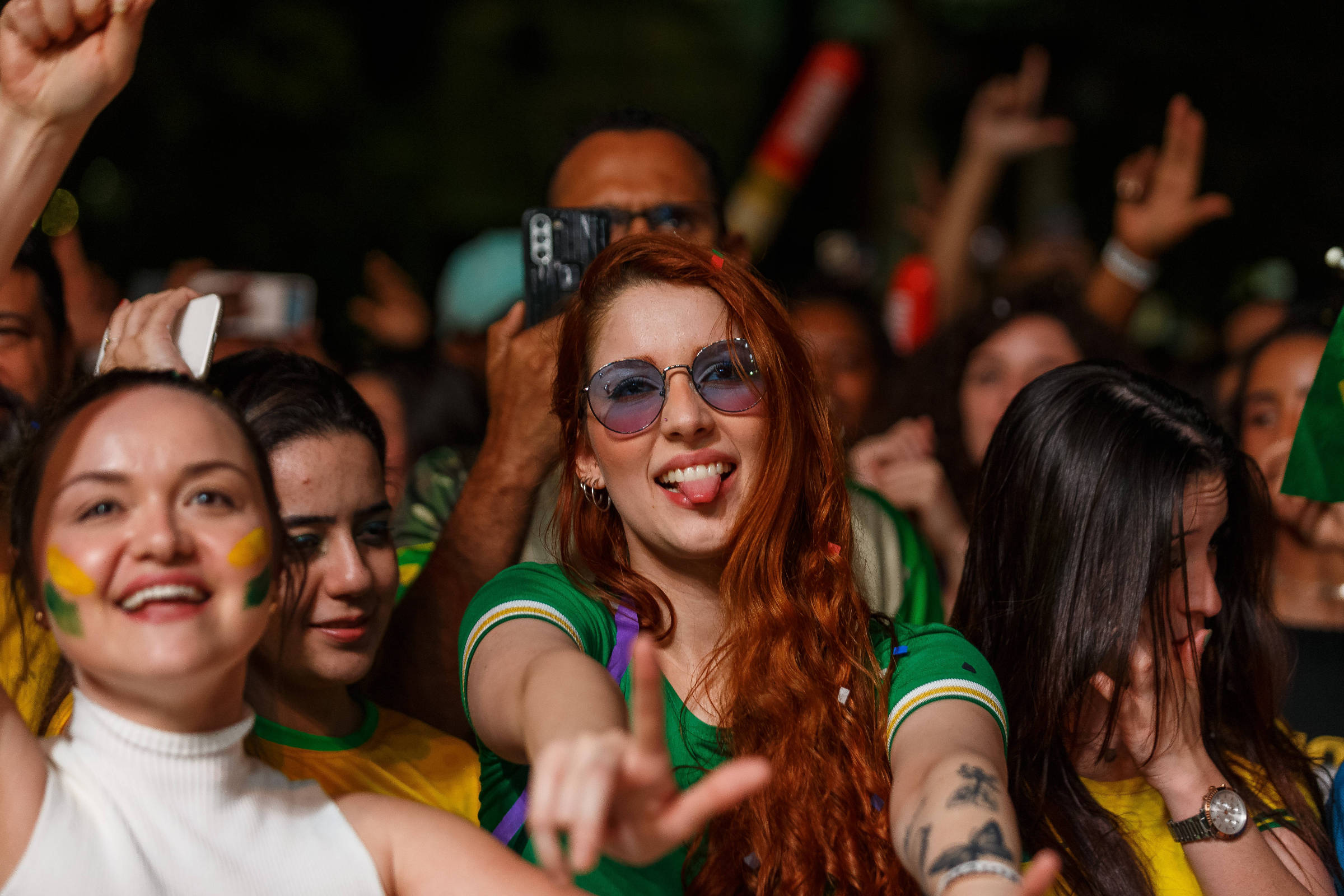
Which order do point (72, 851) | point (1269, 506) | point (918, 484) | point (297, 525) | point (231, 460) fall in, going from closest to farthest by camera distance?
point (72, 851)
point (231, 460)
point (297, 525)
point (1269, 506)
point (918, 484)

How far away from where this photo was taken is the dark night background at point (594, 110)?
8391 mm

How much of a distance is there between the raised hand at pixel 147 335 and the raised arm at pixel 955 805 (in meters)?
1.32

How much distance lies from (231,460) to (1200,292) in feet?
27.0

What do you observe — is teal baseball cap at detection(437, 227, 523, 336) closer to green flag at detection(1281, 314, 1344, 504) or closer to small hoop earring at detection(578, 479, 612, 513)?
small hoop earring at detection(578, 479, 612, 513)

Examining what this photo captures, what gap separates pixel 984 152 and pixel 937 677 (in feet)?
14.4

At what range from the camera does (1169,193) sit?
4.57m

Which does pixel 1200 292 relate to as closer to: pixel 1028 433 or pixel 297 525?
pixel 1028 433

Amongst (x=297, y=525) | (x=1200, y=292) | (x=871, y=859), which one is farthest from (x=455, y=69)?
(x=871, y=859)

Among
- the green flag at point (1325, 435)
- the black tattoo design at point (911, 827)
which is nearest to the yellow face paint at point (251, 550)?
the black tattoo design at point (911, 827)

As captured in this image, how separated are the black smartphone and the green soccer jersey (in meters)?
0.80

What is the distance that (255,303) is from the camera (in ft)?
14.6

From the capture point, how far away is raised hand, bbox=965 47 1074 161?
5.88m

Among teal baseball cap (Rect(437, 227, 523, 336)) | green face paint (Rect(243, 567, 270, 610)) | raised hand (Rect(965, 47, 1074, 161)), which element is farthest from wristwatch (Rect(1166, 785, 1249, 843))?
raised hand (Rect(965, 47, 1074, 161))

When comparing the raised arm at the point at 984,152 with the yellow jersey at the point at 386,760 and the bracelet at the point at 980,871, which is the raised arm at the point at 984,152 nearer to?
the yellow jersey at the point at 386,760
